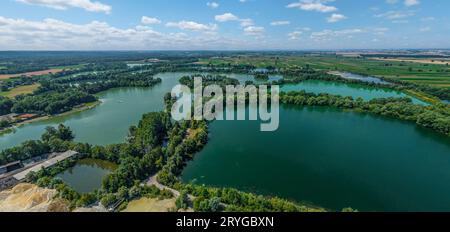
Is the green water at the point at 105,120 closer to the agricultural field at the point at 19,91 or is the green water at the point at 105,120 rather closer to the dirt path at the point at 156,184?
the dirt path at the point at 156,184

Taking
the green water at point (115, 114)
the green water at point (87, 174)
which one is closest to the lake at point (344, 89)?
the green water at point (115, 114)

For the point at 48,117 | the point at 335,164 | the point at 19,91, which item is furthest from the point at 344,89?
the point at 19,91

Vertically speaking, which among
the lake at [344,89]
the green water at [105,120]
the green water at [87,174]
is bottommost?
the green water at [87,174]

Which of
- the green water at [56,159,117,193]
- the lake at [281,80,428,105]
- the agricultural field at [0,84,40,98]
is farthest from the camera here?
the agricultural field at [0,84,40,98]
